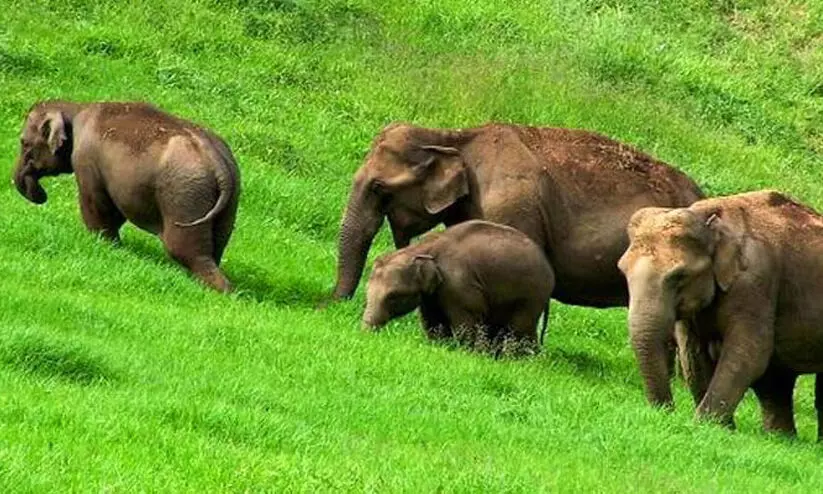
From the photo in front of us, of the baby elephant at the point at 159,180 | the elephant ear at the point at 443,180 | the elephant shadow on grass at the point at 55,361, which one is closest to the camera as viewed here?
the elephant shadow on grass at the point at 55,361

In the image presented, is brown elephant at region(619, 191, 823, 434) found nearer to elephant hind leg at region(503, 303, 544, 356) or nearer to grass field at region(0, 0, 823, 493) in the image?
grass field at region(0, 0, 823, 493)

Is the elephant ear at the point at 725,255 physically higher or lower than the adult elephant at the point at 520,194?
higher

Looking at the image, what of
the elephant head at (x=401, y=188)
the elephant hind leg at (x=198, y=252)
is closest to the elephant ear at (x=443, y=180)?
the elephant head at (x=401, y=188)

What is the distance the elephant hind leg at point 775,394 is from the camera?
14.0 m

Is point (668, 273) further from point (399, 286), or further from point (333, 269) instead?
point (333, 269)

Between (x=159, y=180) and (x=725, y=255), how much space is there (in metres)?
5.04

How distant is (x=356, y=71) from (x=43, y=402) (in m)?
17.3

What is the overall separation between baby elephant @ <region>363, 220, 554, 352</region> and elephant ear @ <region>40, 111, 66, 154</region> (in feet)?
11.4

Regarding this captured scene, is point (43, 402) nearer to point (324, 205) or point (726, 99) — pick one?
point (324, 205)

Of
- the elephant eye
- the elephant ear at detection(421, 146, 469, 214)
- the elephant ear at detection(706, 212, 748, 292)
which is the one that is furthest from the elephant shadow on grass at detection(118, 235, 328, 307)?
the elephant ear at detection(706, 212, 748, 292)

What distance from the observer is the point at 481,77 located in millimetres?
26125

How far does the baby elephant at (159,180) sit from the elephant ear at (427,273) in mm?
1707

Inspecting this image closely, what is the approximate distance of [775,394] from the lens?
1420cm

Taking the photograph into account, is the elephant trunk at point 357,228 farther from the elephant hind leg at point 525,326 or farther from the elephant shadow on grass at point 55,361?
the elephant shadow on grass at point 55,361
